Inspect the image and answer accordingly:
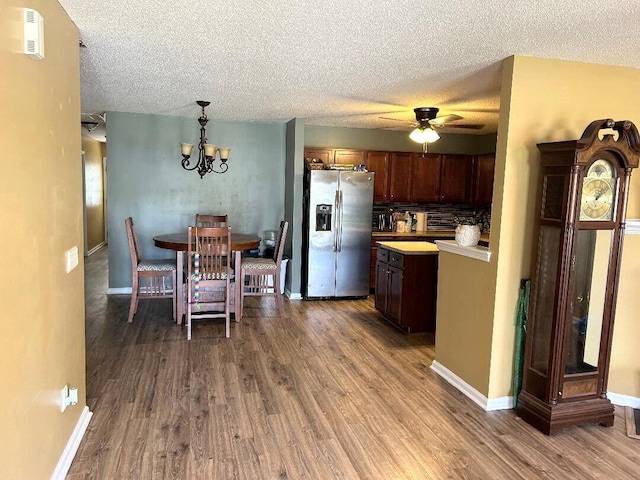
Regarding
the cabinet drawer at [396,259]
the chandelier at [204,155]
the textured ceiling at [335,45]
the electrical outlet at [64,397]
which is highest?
the textured ceiling at [335,45]

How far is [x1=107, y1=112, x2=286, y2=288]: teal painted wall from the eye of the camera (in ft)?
19.1

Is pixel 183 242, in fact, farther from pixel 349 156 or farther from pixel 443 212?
pixel 443 212

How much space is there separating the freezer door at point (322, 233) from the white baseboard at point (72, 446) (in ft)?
11.1

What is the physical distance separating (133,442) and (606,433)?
2.77 metres

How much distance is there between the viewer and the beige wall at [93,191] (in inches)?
354

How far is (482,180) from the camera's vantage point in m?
6.67

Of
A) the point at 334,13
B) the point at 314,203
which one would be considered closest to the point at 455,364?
the point at 334,13

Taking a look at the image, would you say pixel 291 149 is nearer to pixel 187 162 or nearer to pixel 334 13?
pixel 187 162

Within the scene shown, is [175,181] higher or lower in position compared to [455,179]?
lower

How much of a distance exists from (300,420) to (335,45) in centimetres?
228

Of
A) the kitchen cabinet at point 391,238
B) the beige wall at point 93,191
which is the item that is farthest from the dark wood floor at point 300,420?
the beige wall at point 93,191

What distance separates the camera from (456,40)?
104 inches

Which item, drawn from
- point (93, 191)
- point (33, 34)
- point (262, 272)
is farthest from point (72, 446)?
point (93, 191)

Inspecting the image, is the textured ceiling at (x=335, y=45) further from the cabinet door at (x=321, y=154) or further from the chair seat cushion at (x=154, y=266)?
the cabinet door at (x=321, y=154)
